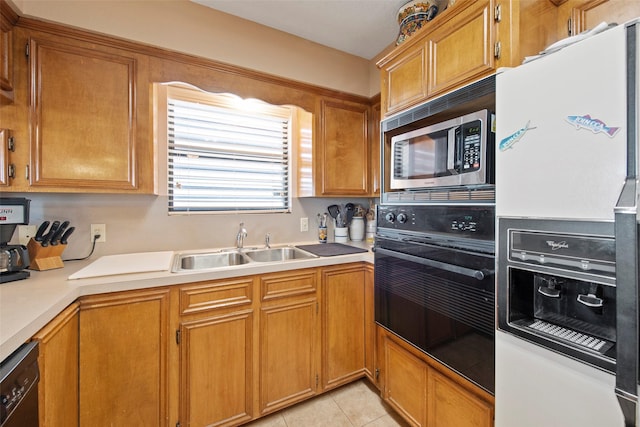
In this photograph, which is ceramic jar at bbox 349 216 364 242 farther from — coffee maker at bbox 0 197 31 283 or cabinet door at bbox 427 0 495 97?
coffee maker at bbox 0 197 31 283

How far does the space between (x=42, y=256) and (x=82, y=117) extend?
2.51ft

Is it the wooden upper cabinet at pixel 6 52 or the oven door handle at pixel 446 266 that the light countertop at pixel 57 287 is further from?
the wooden upper cabinet at pixel 6 52

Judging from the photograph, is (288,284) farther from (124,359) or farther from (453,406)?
(453,406)

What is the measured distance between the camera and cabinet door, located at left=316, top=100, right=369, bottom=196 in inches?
85.1

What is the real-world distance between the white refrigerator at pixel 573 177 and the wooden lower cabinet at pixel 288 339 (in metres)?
1.04

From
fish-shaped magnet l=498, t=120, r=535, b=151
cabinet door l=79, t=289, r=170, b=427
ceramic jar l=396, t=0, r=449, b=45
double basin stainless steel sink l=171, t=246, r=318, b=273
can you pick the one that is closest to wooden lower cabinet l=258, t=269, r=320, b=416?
double basin stainless steel sink l=171, t=246, r=318, b=273

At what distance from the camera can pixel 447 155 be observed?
1.27 metres

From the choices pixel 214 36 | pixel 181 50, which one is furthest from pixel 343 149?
pixel 181 50

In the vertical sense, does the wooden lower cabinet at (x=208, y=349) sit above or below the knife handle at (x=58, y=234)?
below

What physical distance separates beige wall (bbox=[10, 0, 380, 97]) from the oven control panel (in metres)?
1.27

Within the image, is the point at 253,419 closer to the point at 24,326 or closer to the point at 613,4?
the point at 24,326

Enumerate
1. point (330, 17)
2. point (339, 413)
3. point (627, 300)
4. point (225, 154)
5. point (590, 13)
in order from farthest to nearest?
point (225, 154) < point (330, 17) < point (339, 413) < point (590, 13) < point (627, 300)

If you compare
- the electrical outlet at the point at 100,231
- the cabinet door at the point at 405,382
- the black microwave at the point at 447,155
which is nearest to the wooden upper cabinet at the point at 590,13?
the black microwave at the point at 447,155

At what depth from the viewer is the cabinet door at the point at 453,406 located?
1120 mm
